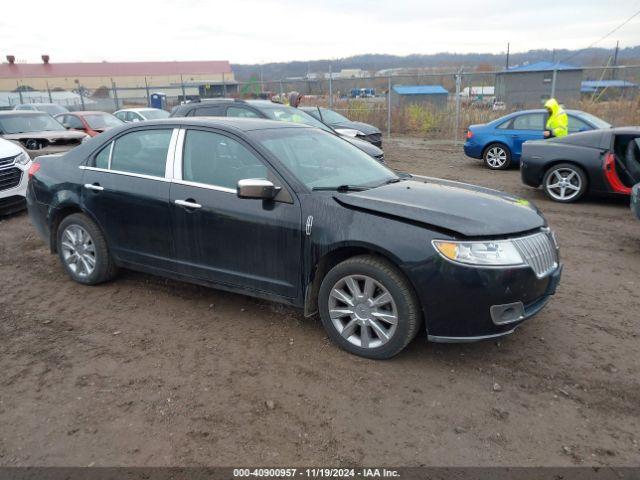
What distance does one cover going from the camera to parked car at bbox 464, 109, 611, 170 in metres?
11.8

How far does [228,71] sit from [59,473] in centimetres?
7245

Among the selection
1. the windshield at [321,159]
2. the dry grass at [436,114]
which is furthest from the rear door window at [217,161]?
the dry grass at [436,114]

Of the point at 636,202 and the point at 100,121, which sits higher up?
the point at 100,121

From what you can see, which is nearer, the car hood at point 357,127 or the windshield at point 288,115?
the windshield at point 288,115

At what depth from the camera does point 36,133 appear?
12.6 meters

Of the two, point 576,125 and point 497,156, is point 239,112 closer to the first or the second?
point 497,156

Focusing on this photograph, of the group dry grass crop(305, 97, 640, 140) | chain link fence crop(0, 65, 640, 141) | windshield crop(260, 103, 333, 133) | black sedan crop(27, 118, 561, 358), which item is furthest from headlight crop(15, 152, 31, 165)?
dry grass crop(305, 97, 640, 140)

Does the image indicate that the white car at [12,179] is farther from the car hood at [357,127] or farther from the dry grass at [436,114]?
the dry grass at [436,114]

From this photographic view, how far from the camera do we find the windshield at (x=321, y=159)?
406cm

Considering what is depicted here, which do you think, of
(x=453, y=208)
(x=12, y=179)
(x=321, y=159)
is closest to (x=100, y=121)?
(x=12, y=179)

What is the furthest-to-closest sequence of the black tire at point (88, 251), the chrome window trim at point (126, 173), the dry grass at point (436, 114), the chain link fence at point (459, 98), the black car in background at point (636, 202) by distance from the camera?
the chain link fence at point (459, 98), the dry grass at point (436, 114), the black car in background at point (636, 202), the black tire at point (88, 251), the chrome window trim at point (126, 173)

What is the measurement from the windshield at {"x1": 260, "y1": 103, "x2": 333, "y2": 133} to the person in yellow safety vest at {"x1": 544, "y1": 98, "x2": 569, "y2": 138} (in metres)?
4.94

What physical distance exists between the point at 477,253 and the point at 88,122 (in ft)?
47.9

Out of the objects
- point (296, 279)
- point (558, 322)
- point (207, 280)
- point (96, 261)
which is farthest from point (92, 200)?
point (558, 322)
